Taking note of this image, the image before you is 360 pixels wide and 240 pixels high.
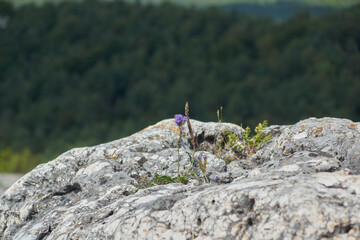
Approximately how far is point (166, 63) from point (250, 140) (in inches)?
4007

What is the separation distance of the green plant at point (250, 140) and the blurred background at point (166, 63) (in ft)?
217

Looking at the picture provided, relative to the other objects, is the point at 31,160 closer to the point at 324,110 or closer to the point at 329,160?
the point at 329,160

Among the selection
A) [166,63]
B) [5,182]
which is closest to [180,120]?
[5,182]

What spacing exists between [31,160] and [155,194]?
25855mm

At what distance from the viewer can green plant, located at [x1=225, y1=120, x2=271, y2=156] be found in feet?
15.8

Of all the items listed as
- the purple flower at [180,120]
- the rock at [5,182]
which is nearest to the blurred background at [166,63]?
the rock at [5,182]

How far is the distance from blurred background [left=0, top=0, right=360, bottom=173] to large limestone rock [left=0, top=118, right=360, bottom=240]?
65.7 m

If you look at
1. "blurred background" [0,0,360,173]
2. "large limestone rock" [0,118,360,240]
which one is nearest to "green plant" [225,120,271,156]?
"large limestone rock" [0,118,360,240]

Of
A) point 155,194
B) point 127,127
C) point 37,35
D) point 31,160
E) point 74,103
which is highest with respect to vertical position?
point 37,35

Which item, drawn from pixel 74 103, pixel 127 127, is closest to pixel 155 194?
pixel 127 127

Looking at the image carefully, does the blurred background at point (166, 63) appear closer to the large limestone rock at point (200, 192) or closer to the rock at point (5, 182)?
the rock at point (5, 182)

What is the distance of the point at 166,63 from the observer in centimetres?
10575

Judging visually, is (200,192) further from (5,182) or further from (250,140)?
(5,182)

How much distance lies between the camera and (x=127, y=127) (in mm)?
75875
